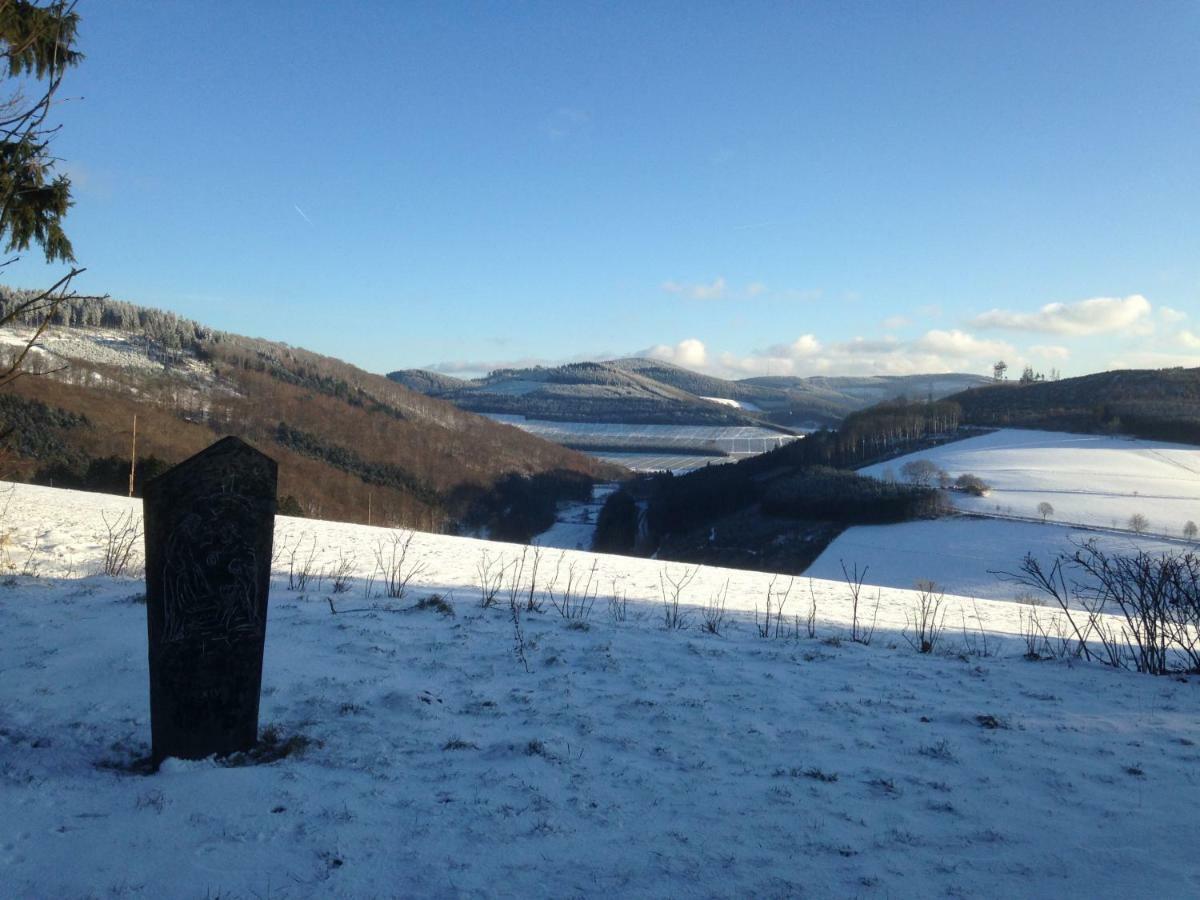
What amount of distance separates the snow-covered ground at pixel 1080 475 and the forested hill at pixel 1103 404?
4272 mm

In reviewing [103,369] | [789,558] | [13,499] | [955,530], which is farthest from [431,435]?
[13,499]

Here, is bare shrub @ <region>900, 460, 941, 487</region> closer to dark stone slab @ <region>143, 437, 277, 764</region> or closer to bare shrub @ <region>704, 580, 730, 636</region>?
bare shrub @ <region>704, 580, 730, 636</region>

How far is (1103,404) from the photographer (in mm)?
99000

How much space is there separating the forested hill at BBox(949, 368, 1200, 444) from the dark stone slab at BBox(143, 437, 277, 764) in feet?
328

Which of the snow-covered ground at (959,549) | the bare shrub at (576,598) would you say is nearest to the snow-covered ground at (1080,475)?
the snow-covered ground at (959,549)

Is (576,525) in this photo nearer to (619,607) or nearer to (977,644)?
(619,607)

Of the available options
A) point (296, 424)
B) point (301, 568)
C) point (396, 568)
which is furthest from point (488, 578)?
point (296, 424)

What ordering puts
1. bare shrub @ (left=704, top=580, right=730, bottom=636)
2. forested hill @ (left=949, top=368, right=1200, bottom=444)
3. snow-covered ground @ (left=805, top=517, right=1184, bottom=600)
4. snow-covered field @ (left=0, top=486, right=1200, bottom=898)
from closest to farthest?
snow-covered field @ (left=0, top=486, right=1200, bottom=898), bare shrub @ (left=704, top=580, right=730, bottom=636), snow-covered ground @ (left=805, top=517, right=1184, bottom=600), forested hill @ (left=949, top=368, right=1200, bottom=444)

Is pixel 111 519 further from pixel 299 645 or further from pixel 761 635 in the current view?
pixel 761 635

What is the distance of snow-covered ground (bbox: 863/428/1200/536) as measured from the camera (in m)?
57.6

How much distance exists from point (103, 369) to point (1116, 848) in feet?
351

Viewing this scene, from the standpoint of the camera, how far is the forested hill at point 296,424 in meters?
62.1

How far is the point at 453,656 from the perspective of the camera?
600 centimetres

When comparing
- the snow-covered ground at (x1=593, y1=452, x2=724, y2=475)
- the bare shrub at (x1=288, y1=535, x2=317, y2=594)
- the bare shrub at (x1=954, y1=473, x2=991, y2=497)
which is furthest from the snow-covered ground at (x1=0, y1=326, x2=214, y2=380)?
the bare shrub at (x1=288, y1=535, x2=317, y2=594)
